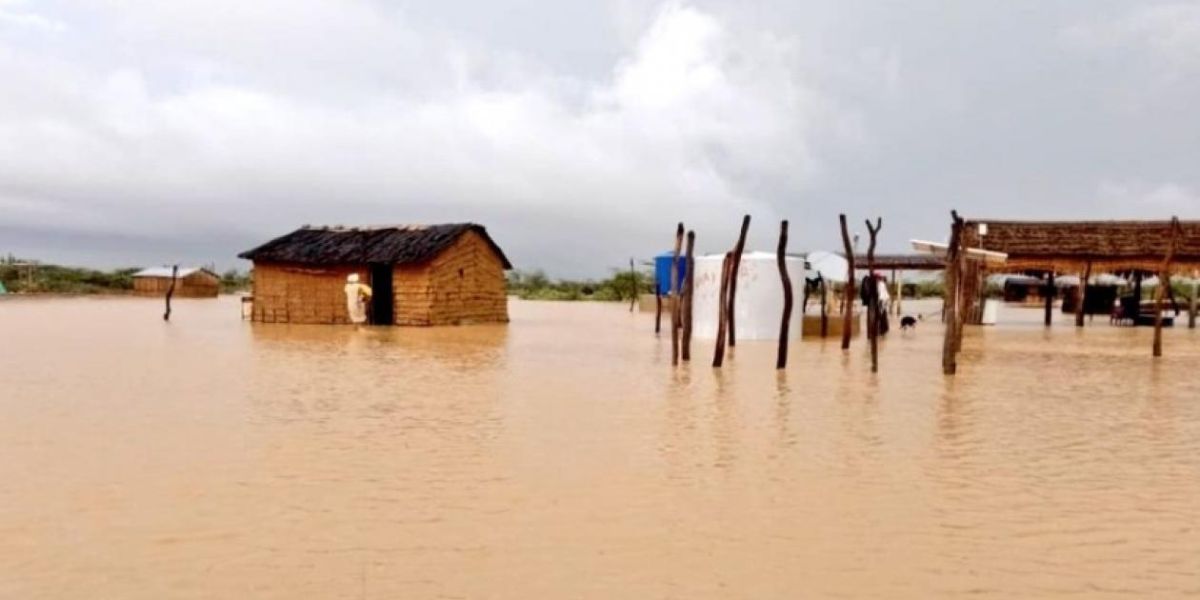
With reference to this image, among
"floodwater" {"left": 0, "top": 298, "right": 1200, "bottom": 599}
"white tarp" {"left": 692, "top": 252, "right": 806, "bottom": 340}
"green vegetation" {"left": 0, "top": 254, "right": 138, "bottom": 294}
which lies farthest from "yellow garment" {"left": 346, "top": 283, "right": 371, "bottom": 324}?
"green vegetation" {"left": 0, "top": 254, "right": 138, "bottom": 294}

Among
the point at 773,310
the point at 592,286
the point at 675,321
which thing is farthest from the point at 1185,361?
the point at 592,286

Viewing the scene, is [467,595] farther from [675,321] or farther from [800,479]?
[675,321]

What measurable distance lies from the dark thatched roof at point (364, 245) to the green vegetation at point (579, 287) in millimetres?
20535

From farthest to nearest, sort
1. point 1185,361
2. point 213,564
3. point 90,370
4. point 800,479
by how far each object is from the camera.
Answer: point 1185,361, point 90,370, point 800,479, point 213,564

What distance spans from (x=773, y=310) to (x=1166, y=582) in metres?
16.1

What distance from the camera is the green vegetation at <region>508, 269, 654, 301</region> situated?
54406mm

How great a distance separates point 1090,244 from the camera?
29312 mm

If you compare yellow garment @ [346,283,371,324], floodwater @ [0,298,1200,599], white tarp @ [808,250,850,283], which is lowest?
floodwater @ [0,298,1200,599]

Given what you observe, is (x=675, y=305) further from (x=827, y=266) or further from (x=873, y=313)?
(x=827, y=266)

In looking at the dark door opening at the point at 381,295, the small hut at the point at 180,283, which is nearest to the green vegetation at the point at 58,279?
the small hut at the point at 180,283

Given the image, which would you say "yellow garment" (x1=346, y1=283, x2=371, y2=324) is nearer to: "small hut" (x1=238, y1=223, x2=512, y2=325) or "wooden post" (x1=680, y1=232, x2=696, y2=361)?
"small hut" (x1=238, y1=223, x2=512, y2=325)

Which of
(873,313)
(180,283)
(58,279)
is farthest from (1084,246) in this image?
(58,279)

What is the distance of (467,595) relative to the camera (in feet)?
14.3

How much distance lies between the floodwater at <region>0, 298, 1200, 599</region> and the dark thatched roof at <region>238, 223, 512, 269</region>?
1128 cm
